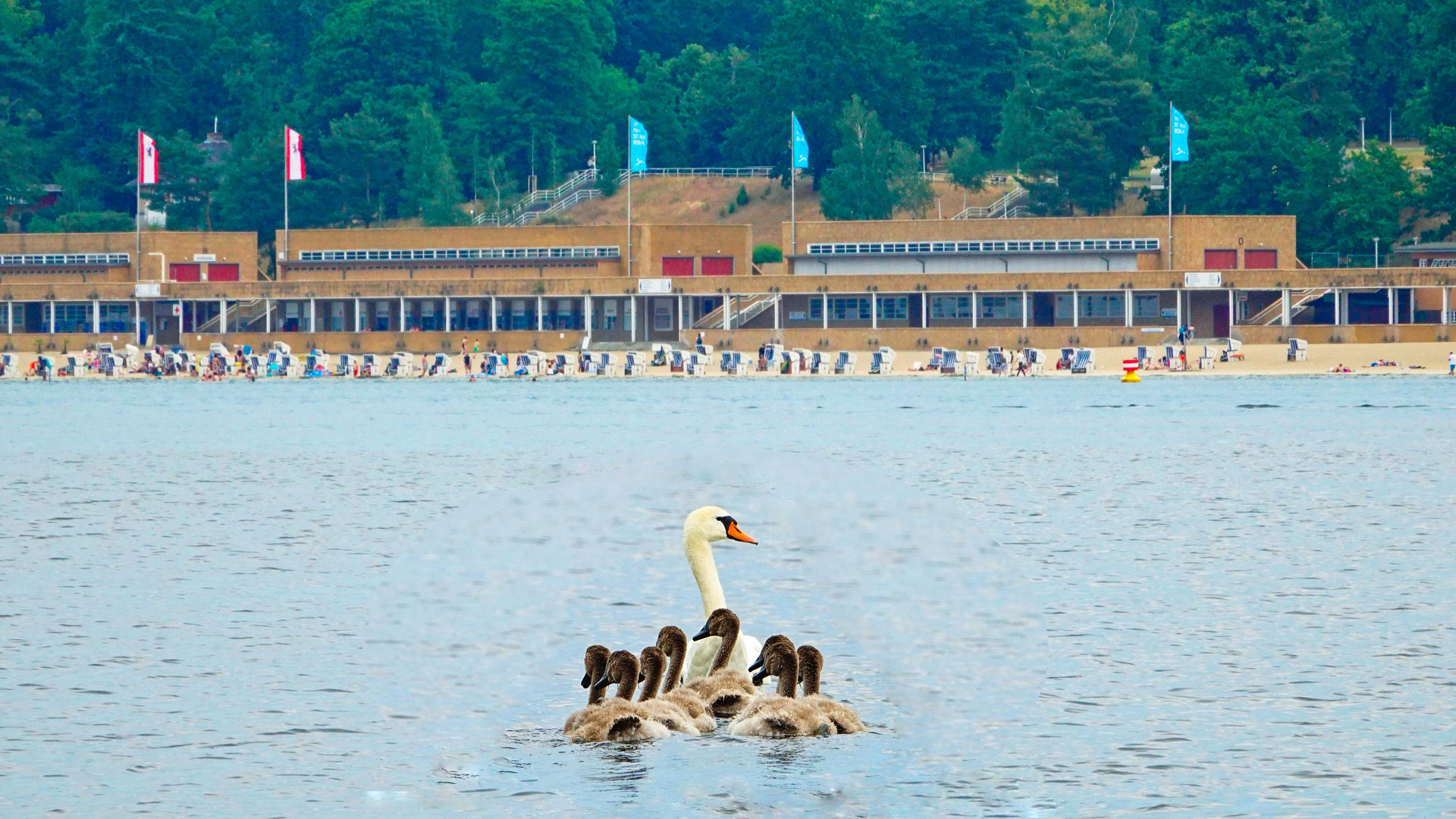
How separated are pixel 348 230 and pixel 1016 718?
107470 millimetres

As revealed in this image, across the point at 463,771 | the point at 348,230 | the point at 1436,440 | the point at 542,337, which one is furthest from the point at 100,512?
the point at 348,230

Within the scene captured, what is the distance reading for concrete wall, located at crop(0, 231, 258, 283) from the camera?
125 metres

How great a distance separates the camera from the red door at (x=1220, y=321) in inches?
4252

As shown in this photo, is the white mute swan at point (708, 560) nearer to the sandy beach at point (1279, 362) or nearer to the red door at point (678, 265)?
the sandy beach at point (1279, 362)

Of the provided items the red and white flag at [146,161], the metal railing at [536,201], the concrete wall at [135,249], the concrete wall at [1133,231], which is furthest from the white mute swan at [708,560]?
the metal railing at [536,201]

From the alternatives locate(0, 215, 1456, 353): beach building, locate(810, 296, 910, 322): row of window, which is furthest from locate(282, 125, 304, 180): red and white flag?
locate(810, 296, 910, 322): row of window

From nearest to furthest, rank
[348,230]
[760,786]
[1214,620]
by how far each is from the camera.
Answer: [760,786]
[1214,620]
[348,230]

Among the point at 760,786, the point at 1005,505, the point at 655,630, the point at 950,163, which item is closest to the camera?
the point at 760,786

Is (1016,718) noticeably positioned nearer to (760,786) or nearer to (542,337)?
(760,786)

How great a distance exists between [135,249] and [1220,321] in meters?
58.6

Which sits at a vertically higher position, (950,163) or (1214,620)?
(950,163)

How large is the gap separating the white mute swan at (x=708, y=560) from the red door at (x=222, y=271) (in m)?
110

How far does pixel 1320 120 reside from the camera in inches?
5276

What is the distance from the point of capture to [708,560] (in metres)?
19.4
